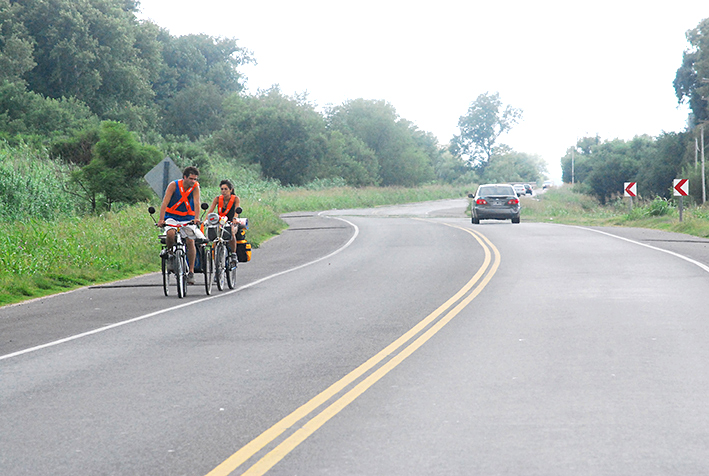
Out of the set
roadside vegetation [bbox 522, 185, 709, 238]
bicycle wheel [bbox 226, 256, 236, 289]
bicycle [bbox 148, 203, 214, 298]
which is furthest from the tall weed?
roadside vegetation [bbox 522, 185, 709, 238]

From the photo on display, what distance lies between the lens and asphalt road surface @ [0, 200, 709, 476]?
17.5 feet

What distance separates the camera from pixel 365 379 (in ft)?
24.8

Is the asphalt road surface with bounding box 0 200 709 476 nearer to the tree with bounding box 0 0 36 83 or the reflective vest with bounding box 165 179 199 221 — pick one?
the reflective vest with bounding box 165 179 199 221

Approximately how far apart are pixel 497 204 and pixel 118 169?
50.6ft

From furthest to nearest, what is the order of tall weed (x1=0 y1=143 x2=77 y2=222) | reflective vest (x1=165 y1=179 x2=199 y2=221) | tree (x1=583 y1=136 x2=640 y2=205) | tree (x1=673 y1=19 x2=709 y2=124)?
tree (x1=583 y1=136 x2=640 y2=205)
tree (x1=673 y1=19 x2=709 y2=124)
tall weed (x1=0 y1=143 x2=77 y2=222)
reflective vest (x1=165 y1=179 x2=199 y2=221)

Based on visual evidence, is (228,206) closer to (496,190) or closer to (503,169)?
(496,190)

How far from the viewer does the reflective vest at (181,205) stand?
1381 centimetres

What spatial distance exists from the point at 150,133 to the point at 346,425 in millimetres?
68085

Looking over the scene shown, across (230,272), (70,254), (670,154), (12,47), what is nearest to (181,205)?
(230,272)

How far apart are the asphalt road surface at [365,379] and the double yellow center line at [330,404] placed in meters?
0.02

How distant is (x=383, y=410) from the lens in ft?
21.2

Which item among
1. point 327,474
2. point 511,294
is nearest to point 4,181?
point 511,294

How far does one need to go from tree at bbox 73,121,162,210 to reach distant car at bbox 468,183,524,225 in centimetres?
1359

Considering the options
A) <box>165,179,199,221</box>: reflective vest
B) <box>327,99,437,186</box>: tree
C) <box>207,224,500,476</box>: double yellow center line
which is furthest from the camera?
<box>327,99,437,186</box>: tree
